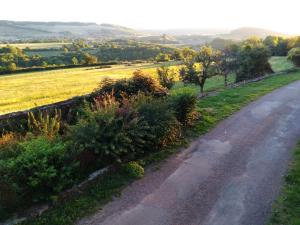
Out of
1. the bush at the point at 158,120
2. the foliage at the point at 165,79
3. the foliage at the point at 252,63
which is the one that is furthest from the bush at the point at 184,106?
the foliage at the point at 252,63

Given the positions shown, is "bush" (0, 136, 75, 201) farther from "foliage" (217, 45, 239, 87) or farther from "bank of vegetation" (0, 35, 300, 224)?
"foliage" (217, 45, 239, 87)

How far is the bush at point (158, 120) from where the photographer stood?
1116 centimetres

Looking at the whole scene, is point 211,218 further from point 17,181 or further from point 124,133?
point 17,181

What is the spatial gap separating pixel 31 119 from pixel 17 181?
5.24m

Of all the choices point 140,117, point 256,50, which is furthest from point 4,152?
point 256,50

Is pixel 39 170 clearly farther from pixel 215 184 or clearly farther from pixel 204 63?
pixel 204 63

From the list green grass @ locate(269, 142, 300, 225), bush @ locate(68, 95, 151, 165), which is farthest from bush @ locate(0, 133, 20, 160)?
green grass @ locate(269, 142, 300, 225)

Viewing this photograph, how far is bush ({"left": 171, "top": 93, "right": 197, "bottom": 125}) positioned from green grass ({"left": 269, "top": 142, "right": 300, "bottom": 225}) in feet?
16.7

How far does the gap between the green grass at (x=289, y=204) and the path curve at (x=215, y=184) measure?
191mm

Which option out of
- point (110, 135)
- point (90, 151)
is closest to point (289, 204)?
point (110, 135)

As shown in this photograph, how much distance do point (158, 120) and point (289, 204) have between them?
16.4 feet

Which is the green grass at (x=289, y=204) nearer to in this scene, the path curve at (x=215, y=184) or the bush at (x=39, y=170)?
the path curve at (x=215, y=184)

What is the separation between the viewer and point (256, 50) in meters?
34.8

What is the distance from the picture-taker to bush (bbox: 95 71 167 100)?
1478 cm
